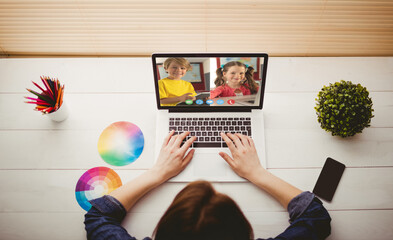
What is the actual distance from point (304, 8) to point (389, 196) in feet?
2.62

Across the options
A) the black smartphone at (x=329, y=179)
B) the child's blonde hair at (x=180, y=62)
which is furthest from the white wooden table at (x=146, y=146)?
the child's blonde hair at (x=180, y=62)

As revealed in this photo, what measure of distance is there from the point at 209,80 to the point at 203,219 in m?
0.52

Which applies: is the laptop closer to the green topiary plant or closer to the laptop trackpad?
the laptop trackpad

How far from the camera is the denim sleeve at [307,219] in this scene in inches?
27.5

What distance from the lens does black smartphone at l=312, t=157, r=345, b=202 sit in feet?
2.76

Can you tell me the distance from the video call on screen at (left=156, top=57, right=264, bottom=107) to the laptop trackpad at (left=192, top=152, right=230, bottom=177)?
0.66ft

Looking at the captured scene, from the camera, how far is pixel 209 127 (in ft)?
3.03

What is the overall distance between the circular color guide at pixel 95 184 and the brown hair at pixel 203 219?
36cm

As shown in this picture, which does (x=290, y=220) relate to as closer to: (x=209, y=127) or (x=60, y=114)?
(x=209, y=127)

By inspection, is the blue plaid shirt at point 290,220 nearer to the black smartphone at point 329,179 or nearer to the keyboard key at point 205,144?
the black smartphone at point 329,179

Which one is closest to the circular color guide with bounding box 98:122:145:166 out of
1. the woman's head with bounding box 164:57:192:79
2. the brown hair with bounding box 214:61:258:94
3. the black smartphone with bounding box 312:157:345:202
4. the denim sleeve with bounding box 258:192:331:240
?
the woman's head with bounding box 164:57:192:79

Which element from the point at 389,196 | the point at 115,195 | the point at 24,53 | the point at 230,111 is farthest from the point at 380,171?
the point at 24,53

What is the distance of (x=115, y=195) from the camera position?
79 cm

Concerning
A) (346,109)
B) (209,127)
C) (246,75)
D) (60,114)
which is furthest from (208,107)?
(60,114)
